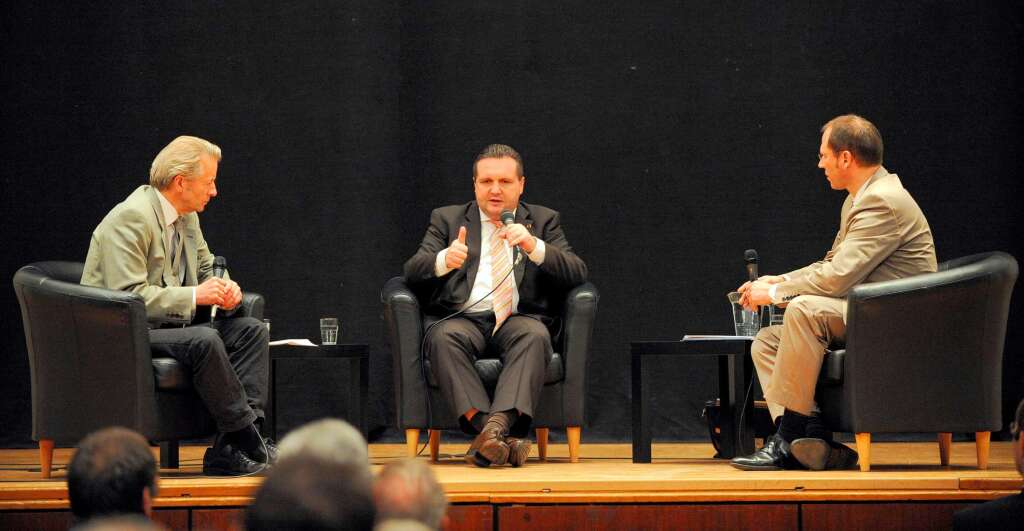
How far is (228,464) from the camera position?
140 inches

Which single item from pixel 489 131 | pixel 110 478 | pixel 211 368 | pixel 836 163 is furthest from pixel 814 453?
pixel 489 131

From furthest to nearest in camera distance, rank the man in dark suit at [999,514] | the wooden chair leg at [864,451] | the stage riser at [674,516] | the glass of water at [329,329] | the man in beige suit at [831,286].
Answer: the glass of water at [329,329], the man in beige suit at [831,286], the wooden chair leg at [864,451], the stage riser at [674,516], the man in dark suit at [999,514]

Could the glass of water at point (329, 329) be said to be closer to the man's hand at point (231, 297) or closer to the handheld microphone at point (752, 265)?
the man's hand at point (231, 297)

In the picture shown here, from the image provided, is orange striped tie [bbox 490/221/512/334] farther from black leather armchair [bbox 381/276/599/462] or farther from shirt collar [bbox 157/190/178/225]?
shirt collar [bbox 157/190/178/225]

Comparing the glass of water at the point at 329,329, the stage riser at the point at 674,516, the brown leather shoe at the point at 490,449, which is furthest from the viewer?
the glass of water at the point at 329,329

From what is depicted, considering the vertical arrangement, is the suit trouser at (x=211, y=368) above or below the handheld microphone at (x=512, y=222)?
below

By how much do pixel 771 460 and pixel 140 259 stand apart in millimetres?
2058

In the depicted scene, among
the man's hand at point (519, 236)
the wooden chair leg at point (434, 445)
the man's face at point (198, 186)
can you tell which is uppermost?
the man's face at point (198, 186)

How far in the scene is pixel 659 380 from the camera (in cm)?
562

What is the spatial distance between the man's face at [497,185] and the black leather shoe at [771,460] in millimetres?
1406

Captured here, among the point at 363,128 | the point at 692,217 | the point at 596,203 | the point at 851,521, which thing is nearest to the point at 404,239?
the point at 363,128

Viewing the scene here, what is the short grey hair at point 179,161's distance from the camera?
12.5 feet

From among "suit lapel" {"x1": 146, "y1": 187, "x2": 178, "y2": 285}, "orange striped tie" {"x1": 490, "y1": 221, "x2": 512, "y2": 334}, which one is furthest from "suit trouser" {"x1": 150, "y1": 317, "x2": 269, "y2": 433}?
"orange striped tie" {"x1": 490, "y1": 221, "x2": 512, "y2": 334}

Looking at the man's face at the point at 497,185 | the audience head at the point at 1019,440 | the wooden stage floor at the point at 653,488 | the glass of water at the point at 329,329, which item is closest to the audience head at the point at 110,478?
the wooden stage floor at the point at 653,488
